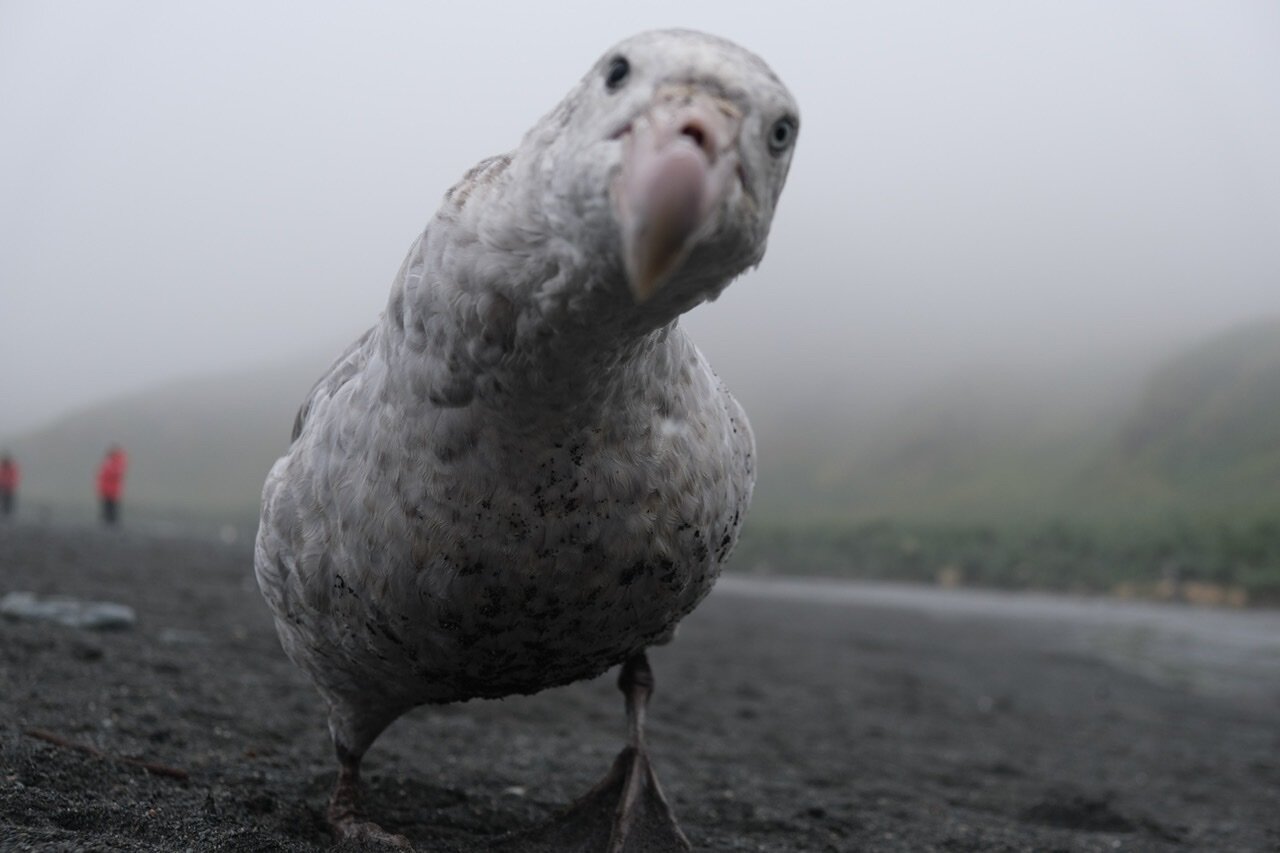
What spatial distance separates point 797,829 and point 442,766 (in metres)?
1.60

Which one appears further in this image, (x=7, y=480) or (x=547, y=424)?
(x=7, y=480)

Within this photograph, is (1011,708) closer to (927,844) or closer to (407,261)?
(927,844)

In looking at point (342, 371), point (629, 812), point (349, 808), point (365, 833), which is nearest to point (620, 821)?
point (629, 812)

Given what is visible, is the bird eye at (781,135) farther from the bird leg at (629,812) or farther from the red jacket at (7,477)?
the red jacket at (7,477)

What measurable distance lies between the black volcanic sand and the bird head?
1869 millimetres

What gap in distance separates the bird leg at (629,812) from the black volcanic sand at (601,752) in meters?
0.24

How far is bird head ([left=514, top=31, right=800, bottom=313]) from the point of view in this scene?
1.85 metres

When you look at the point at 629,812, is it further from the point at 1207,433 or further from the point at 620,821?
the point at 1207,433

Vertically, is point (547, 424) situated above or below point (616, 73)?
below

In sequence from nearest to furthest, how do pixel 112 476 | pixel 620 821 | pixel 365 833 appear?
pixel 365 833 → pixel 620 821 → pixel 112 476

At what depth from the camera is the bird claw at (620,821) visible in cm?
355

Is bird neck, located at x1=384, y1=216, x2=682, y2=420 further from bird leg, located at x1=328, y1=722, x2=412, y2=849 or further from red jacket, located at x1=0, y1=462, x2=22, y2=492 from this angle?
red jacket, located at x1=0, y1=462, x2=22, y2=492

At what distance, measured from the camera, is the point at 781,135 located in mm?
2100

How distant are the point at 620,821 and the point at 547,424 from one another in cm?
165
